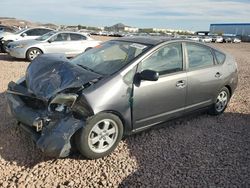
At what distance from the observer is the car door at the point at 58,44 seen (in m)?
13.3

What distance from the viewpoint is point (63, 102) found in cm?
410

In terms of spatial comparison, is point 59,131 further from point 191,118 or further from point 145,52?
point 191,118

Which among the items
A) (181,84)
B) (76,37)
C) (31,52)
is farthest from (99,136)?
(76,37)

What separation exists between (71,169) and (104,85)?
117 centimetres

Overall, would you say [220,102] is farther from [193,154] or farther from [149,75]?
[149,75]

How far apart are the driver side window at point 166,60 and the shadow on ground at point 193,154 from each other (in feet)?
3.24

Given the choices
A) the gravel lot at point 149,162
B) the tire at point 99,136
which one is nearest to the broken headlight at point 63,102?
the tire at point 99,136

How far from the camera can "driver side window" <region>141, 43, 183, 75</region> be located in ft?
15.8

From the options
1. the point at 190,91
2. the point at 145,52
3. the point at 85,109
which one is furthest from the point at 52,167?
the point at 190,91

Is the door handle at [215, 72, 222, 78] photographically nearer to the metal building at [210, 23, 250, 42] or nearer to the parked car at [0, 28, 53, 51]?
the parked car at [0, 28, 53, 51]

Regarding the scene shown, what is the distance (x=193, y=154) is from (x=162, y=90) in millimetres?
1053

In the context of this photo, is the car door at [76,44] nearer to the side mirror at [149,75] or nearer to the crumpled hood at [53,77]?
the crumpled hood at [53,77]

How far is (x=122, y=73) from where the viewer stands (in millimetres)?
4465

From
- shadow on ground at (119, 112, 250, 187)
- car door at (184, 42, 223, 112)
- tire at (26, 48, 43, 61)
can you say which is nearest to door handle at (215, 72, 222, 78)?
car door at (184, 42, 223, 112)
